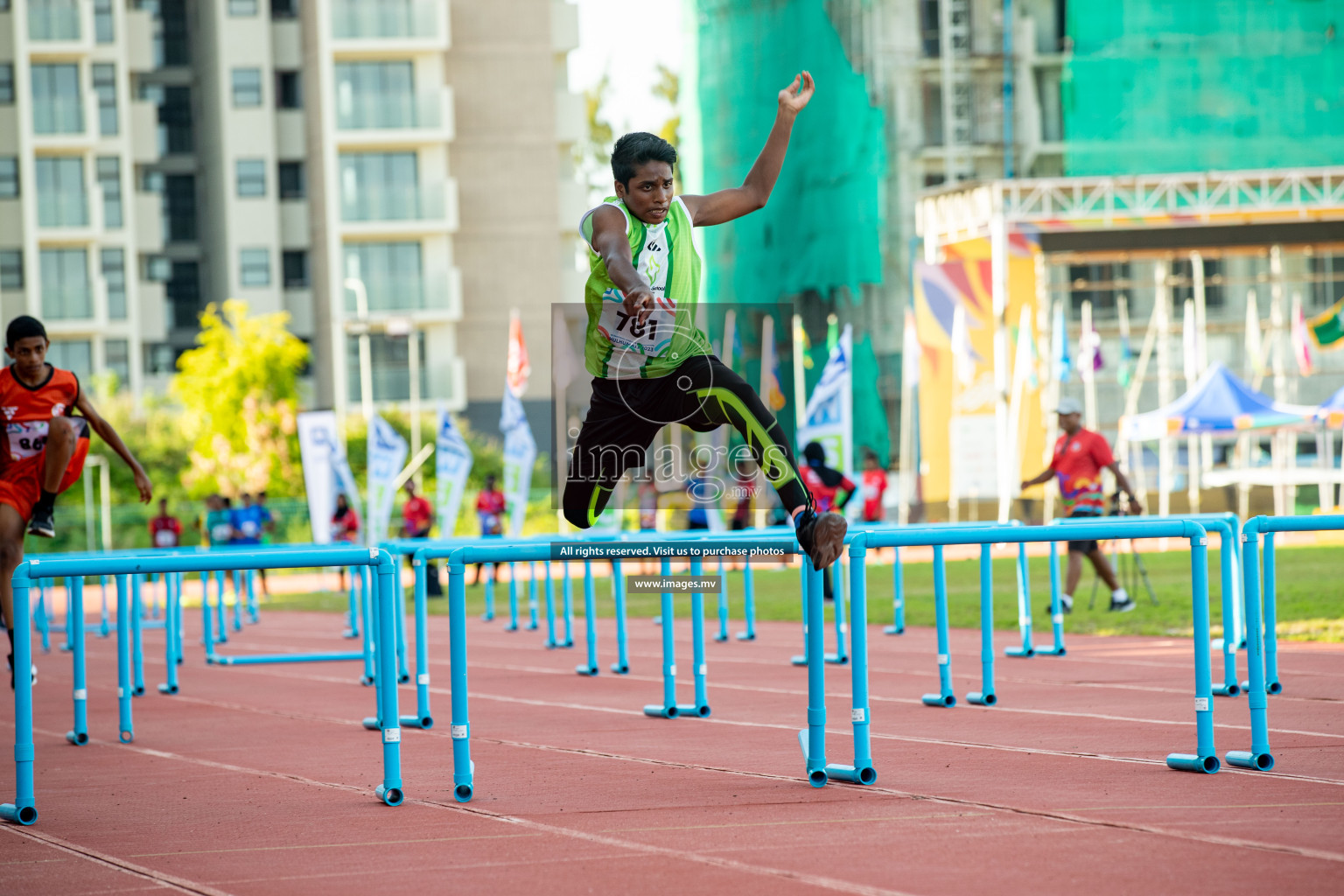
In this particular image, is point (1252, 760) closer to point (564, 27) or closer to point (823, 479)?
point (823, 479)

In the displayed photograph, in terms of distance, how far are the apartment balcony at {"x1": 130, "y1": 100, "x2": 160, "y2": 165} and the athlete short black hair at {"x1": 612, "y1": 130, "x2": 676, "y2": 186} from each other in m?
46.0

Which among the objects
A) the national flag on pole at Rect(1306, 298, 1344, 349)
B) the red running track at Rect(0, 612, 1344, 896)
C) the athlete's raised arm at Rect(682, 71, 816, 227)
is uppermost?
the national flag on pole at Rect(1306, 298, 1344, 349)

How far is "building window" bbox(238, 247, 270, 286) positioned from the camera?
49.2 m

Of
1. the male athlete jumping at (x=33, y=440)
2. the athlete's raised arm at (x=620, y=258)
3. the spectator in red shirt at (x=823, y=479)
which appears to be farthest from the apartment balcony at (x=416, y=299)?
the athlete's raised arm at (x=620, y=258)

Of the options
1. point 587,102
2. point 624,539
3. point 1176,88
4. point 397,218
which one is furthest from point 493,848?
point 587,102

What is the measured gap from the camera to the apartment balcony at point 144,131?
4866cm

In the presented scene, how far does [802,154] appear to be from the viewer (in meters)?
44.0

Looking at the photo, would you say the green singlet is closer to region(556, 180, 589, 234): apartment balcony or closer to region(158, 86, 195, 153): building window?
region(556, 180, 589, 234): apartment balcony

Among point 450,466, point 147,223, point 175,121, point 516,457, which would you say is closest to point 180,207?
point 147,223

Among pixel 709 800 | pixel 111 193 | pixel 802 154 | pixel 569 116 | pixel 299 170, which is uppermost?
pixel 569 116

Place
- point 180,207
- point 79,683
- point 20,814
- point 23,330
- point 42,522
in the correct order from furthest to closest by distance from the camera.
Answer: point 180,207 < point 79,683 < point 42,522 < point 23,330 < point 20,814

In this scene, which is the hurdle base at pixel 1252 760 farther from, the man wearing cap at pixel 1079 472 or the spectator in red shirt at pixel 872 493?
the spectator in red shirt at pixel 872 493

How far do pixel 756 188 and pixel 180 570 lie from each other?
2720mm

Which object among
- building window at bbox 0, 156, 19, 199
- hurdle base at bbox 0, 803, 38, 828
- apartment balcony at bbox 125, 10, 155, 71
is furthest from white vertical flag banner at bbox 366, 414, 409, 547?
apartment balcony at bbox 125, 10, 155, 71
